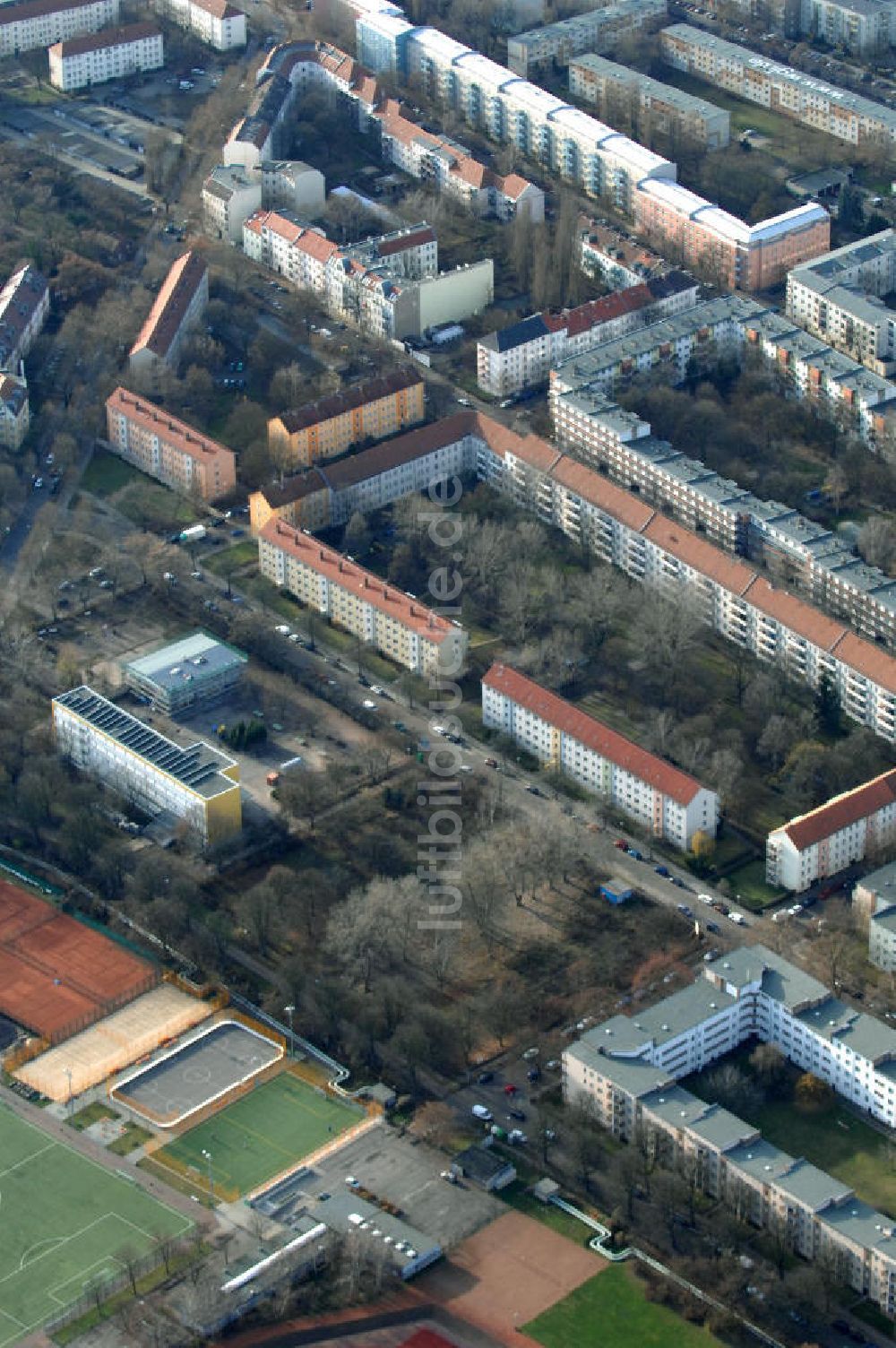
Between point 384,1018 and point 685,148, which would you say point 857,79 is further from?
point 384,1018

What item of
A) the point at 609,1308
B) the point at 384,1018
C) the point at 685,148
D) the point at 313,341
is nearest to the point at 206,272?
the point at 313,341

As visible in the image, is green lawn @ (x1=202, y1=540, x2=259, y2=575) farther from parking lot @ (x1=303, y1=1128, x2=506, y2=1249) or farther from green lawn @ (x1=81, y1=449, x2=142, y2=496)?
parking lot @ (x1=303, y1=1128, x2=506, y2=1249)

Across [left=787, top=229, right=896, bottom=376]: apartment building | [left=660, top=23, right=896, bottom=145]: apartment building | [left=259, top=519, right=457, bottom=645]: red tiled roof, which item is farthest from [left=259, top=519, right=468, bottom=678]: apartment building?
[left=660, top=23, right=896, bottom=145]: apartment building

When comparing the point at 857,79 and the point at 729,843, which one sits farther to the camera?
the point at 857,79

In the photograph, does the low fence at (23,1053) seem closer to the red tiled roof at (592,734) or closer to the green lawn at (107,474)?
the red tiled roof at (592,734)

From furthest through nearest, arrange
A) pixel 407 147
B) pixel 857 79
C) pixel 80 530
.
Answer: pixel 857 79
pixel 407 147
pixel 80 530

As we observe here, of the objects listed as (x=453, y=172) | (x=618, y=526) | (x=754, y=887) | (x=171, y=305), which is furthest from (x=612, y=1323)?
(x=453, y=172)
